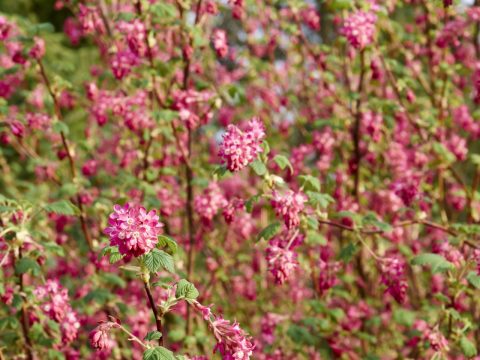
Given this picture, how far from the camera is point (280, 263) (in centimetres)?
326

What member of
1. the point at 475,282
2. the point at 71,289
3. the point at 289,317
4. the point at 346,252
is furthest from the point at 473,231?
the point at 71,289

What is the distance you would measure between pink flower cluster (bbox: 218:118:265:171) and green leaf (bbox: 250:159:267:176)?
0.09 feet

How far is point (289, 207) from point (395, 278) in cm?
Result: 79

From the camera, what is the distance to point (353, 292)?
611 cm

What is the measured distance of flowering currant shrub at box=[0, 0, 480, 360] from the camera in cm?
343

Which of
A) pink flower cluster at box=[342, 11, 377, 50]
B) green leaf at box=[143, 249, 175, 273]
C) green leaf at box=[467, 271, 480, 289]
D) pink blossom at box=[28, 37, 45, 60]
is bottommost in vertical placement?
green leaf at box=[467, 271, 480, 289]

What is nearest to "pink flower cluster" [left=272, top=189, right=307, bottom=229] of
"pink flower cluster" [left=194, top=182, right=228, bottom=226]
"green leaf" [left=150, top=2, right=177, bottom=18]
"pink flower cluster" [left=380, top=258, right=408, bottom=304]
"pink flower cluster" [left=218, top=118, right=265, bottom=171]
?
"pink flower cluster" [left=218, top=118, right=265, bottom=171]

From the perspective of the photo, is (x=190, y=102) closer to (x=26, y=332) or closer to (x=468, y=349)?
(x=26, y=332)

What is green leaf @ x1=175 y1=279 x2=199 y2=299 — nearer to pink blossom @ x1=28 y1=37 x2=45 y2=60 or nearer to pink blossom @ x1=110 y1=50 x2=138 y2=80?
pink blossom @ x1=110 y1=50 x2=138 y2=80

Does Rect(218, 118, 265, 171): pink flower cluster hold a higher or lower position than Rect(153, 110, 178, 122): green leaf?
higher

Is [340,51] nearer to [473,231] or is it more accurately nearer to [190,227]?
[190,227]

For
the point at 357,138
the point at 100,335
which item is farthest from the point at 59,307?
the point at 357,138

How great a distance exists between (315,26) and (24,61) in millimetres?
2512

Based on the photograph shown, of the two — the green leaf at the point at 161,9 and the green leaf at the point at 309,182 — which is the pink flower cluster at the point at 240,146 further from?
the green leaf at the point at 161,9
